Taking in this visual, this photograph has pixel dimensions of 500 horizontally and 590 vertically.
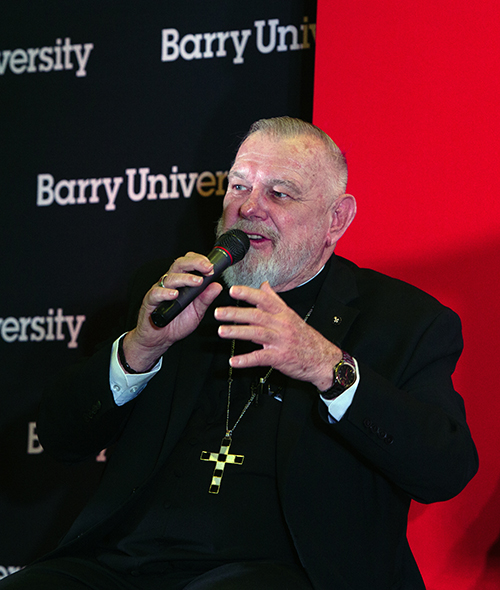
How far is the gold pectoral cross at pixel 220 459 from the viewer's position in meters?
1.82

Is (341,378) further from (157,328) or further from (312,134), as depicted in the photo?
(312,134)

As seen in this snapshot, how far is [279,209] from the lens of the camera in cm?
210

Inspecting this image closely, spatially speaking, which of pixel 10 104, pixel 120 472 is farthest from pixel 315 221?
pixel 10 104

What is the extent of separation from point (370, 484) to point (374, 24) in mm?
1714

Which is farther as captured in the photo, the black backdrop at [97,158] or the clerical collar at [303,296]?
the black backdrop at [97,158]

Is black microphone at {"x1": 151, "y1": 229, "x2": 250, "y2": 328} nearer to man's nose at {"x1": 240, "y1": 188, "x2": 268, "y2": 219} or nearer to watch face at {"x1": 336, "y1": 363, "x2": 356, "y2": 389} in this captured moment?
man's nose at {"x1": 240, "y1": 188, "x2": 268, "y2": 219}

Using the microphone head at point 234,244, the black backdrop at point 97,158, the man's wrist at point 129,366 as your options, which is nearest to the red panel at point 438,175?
the black backdrop at point 97,158

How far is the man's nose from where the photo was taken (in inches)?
80.7

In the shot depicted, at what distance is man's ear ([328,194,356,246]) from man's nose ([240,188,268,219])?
28 centimetres

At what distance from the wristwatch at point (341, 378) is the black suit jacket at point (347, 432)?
4 cm

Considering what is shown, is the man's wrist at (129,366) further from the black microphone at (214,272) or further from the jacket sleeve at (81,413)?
the black microphone at (214,272)

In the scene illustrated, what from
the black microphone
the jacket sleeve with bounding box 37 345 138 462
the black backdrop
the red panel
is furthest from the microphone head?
the black backdrop

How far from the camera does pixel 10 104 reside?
10.7 ft

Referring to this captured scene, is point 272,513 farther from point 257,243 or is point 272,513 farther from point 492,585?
point 492,585
